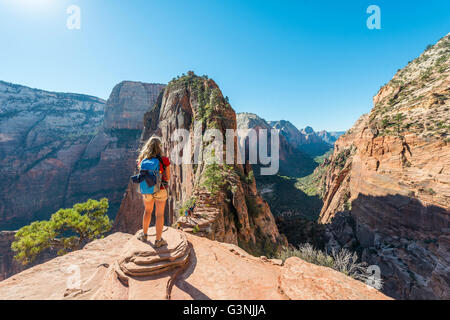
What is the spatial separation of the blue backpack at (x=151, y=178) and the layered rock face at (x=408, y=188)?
24238 millimetres

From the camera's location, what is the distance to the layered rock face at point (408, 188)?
15908 millimetres

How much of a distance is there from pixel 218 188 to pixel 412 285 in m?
21.0

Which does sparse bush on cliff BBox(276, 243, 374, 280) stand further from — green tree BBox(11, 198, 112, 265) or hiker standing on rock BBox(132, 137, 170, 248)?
green tree BBox(11, 198, 112, 265)

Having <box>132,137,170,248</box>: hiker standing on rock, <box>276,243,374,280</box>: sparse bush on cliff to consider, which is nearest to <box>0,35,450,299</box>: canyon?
<box>132,137,170,248</box>: hiker standing on rock

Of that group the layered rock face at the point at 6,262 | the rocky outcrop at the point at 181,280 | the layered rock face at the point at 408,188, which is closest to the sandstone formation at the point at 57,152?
the layered rock face at the point at 6,262

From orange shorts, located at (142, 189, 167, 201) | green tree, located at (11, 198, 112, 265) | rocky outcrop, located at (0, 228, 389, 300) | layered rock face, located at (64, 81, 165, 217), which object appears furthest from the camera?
layered rock face, located at (64, 81, 165, 217)

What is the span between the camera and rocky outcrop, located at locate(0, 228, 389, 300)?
2.93m

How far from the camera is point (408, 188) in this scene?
18906 millimetres

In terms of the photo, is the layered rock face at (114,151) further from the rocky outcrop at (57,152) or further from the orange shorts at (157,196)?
the orange shorts at (157,196)

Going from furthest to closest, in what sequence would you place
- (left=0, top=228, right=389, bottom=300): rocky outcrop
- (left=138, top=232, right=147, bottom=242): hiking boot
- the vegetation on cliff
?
1. the vegetation on cliff
2. (left=138, top=232, right=147, bottom=242): hiking boot
3. (left=0, top=228, right=389, bottom=300): rocky outcrop

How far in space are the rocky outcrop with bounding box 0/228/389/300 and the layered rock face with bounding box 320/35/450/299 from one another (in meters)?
21.1

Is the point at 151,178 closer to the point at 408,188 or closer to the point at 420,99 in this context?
the point at 408,188
